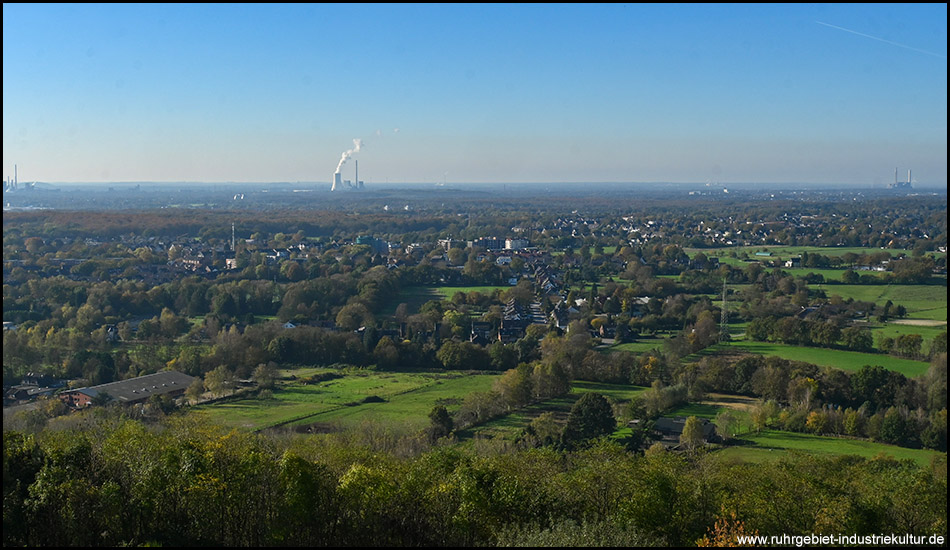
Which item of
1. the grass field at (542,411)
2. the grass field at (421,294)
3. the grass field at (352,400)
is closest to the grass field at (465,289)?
the grass field at (421,294)

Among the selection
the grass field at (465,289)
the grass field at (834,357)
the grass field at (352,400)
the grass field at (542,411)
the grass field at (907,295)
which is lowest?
the grass field at (352,400)

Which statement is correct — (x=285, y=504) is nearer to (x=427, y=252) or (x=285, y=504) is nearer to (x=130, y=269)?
(x=130, y=269)

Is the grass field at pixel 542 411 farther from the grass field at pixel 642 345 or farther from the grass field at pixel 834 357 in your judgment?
the grass field at pixel 834 357

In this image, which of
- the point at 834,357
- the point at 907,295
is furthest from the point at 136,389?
the point at 907,295

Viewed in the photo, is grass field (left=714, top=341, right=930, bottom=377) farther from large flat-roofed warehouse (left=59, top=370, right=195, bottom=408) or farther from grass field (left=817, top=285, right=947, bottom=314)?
large flat-roofed warehouse (left=59, top=370, right=195, bottom=408)

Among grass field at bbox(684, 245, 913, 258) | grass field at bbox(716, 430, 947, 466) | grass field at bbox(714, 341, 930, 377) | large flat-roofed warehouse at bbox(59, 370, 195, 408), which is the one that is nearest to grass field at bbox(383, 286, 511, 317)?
large flat-roofed warehouse at bbox(59, 370, 195, 408)

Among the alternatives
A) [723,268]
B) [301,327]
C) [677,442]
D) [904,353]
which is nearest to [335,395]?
[301,327]
